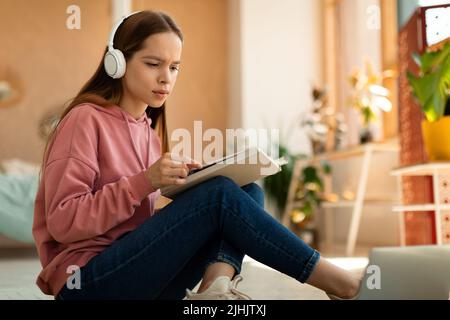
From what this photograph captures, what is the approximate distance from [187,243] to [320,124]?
3.75 m

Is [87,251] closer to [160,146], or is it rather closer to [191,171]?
[191,171]

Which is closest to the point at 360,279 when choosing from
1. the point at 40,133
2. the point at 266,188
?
the point at 266,188

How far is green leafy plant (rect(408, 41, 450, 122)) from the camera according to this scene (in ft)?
8.55

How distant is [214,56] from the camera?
6379mm

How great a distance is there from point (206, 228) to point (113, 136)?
0.92 feet

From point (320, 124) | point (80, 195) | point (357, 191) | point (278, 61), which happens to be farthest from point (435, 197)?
point (278, 61)

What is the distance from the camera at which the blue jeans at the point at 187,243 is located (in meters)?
1.10

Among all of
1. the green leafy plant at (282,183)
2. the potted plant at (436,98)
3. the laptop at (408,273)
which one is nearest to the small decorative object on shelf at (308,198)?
the green leafy plant at (282,183)

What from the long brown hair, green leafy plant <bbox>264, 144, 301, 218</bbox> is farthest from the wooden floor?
green leafy plant <bbox>264, 144, 301, 218</bbox>

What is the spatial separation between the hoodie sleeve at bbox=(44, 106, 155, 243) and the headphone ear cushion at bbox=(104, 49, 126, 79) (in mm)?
162

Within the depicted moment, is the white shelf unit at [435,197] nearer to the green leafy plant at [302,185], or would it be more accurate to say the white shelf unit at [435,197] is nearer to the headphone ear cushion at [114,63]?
the green leafy plant at [302,185]

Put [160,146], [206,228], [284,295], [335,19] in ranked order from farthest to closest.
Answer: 1. [335,19]
2. [284,295]
3. [160,146]
4. [206,228]

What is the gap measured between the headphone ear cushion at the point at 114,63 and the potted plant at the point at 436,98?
1811mm

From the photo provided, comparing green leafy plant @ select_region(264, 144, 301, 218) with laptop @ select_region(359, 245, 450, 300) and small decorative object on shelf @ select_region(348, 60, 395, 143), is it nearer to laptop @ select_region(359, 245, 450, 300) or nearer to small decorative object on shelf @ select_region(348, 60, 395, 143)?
small decorative object on shelf @ select_region(348, 60, 395, 143)
